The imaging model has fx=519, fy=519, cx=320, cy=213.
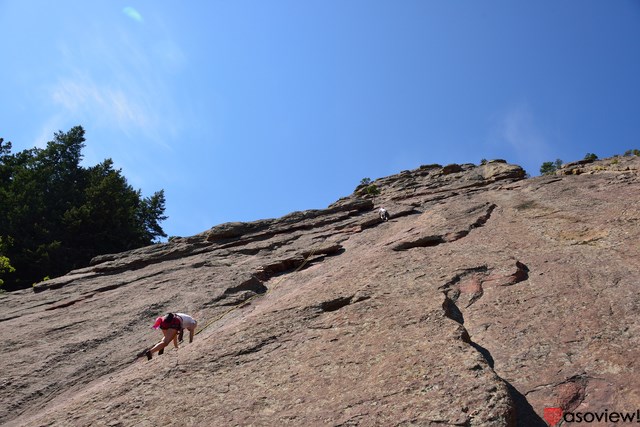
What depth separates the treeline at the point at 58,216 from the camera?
111ft

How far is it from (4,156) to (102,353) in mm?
43631

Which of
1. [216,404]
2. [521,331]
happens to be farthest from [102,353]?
[521,331]

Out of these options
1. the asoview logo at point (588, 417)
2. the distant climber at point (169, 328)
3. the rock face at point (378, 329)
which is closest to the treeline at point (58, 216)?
the rock face at point (378, 329)

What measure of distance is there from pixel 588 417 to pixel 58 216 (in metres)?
39.1

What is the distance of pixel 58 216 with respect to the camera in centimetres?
3831

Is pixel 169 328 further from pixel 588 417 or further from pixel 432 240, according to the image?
pixel 588 417

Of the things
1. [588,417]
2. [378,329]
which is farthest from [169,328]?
[588,417]

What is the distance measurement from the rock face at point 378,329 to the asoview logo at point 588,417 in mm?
108

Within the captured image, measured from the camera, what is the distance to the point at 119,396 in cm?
886

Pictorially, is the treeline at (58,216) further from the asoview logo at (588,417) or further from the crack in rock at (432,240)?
the asoview logo at (588,417)

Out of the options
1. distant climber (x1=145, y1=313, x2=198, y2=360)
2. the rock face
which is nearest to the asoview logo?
the rock face

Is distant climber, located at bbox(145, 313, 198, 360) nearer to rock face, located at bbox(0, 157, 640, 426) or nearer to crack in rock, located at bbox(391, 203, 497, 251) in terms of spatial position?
rock face, located at bbox(0, 157, 640, 426)

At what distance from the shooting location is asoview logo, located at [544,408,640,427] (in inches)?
250

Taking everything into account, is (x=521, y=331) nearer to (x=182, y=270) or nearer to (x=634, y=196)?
(x=634, y=196)
